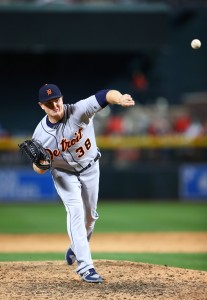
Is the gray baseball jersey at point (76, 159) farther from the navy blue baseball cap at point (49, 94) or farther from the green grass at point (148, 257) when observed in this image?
the green grass at point (148, 257)

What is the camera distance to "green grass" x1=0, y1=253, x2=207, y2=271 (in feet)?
26.7

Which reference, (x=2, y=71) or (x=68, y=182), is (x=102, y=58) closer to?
(x=2, y=71)

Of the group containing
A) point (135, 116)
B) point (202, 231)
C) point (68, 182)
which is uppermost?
point (135, 116)

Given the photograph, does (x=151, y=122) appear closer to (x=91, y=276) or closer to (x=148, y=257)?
(x=148, y=257)

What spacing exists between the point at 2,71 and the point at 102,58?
283 cm

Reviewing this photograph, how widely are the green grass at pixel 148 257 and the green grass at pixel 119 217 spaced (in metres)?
2.95

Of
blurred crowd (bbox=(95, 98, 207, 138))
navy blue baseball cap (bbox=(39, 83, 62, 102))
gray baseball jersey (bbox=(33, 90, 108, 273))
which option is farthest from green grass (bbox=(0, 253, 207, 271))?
blurred crowd (bbox=(95, 98, 207, 138))

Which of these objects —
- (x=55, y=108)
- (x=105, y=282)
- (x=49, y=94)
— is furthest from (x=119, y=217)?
(x=49, y=94)

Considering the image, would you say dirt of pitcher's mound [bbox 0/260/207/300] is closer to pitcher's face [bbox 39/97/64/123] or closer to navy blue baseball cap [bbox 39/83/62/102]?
pitcher's face [bbox 39/97/64/123]

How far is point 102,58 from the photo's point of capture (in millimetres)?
19672

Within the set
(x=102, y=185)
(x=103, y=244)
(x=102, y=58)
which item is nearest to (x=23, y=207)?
(x=102, y=185)

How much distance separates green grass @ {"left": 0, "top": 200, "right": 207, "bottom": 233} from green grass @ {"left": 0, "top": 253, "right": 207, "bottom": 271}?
2954 millimetres

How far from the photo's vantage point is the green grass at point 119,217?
12332mm

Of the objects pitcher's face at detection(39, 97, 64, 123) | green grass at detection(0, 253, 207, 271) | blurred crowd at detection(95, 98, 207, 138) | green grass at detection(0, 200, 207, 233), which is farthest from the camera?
blurred crowd at detection(95, 98, 207, 138)
